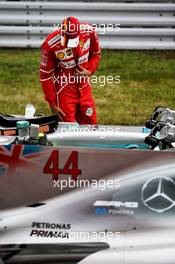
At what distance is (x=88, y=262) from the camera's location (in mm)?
3498

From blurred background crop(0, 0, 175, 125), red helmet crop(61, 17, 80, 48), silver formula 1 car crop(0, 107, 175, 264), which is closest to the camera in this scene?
silver formula 1 car crop(0, 107, 175, 264)

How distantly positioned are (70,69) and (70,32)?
1.26ft

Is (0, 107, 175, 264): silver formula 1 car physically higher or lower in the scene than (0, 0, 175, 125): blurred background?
lower

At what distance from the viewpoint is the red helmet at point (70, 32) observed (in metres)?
5.20

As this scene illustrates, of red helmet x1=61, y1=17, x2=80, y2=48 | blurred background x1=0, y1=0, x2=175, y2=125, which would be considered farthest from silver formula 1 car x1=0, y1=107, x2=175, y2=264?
blurred background x1=0, y1=0, x2=175, y2=125

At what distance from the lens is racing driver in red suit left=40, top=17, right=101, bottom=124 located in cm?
528

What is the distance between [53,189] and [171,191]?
66 cm

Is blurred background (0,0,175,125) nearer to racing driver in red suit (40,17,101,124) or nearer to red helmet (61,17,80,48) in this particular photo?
racing driver in red suit (40,17,101,124)

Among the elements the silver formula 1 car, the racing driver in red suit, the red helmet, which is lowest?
the silver formula 1 car

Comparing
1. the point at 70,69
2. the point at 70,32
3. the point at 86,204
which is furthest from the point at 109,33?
the point at 86,204

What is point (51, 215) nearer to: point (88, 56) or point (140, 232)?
point (140, 232)

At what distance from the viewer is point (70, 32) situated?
5199 mm

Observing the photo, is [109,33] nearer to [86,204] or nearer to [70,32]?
[70,32]

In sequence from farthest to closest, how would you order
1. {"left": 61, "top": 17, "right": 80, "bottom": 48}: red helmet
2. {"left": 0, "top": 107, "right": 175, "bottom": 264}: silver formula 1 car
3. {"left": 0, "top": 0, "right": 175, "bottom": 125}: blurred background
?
{"left": 0, "top": 0, "right": 175, "bottom": 125}: blurred background → {"left": 61, "top": 17, "right": 80, "bottom": 48}: red helmet → {"left": 0, "top": 107, "right": 175, "bottom": 264}: silver formula 1 car
